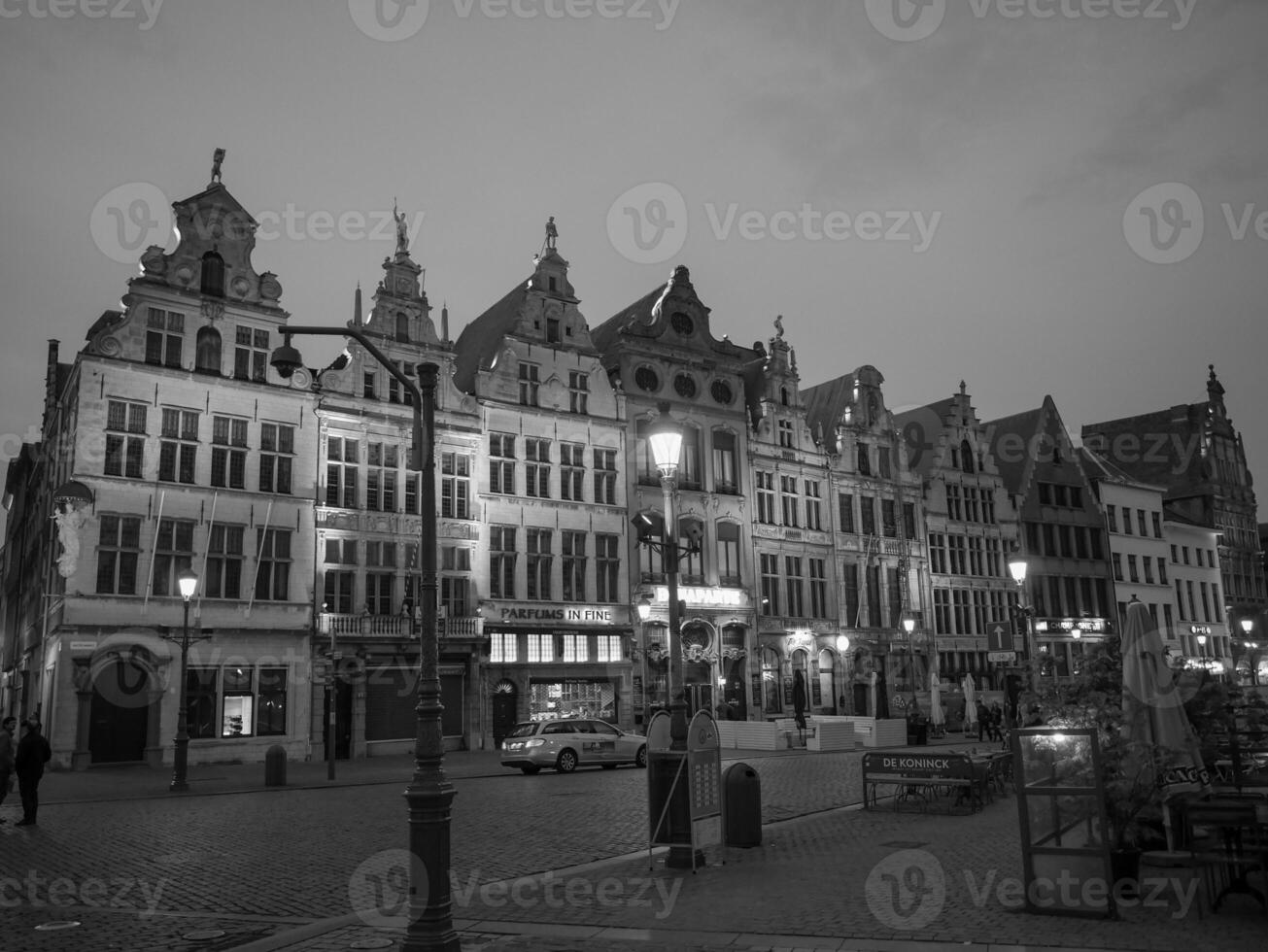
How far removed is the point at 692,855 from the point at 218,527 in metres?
26.0

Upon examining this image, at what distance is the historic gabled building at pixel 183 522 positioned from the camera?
31.7 metres

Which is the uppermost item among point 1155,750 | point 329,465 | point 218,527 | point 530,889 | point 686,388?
point 686,388

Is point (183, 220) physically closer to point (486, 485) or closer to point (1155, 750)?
point (486, 485)

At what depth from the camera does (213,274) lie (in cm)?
3572

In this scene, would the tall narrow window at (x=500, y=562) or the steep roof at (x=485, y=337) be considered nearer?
the tall narrow window at (x=500, y=562)

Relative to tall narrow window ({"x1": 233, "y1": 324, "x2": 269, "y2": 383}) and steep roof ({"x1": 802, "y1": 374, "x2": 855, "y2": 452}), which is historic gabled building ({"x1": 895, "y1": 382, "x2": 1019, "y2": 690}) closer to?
steep roof ({"x1": 802, "y1": 374, "x2": 855, "y2": 452})

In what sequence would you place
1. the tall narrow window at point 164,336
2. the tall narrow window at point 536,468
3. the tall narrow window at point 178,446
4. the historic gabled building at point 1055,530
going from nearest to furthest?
the tall narrow window at point 178,446 → the tall narrow window at point 164,336 → the tall narrow window at point 536,468 → the historic gabled building at point 1055,530

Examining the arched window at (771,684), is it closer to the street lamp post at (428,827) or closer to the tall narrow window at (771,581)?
the tall narrow window at (771,581)

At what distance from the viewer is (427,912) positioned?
27.5 feet

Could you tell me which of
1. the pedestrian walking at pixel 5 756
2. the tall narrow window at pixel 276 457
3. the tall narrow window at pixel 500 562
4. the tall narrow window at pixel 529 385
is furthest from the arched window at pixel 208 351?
the pedestrian walking at pixel 5 756

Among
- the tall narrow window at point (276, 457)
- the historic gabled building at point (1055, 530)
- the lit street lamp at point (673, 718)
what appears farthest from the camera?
the historic gabled building at point (1055, 530)

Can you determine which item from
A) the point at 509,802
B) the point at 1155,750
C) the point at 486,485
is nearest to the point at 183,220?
the point at 486,485

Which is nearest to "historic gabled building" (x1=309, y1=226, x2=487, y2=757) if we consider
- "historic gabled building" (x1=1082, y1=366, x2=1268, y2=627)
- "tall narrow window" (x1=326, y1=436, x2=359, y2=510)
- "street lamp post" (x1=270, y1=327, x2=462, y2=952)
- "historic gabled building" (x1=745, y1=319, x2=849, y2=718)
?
"tall narrow window" (x1=326, y1=436, x2=359, y2=510)

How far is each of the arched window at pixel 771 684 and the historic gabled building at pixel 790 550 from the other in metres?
0.04
